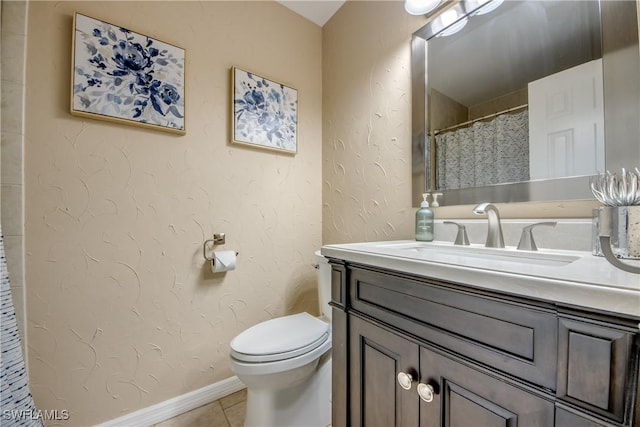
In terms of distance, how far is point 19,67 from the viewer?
100 centimetres

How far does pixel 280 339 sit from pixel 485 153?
45.0 inches

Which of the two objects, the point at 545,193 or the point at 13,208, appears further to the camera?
the point at 13,208

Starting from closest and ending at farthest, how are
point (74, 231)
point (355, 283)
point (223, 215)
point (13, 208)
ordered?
1. point (355, 283)
2. point (13, 208)
3. point (74, 231)
4. point (223, 215)

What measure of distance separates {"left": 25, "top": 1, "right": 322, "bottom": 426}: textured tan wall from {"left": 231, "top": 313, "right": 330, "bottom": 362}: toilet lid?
364 millimetres

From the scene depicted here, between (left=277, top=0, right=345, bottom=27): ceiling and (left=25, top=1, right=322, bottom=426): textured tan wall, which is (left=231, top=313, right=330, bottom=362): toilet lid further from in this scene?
(left=277, top=0, right=345, bottom=27): ceiling

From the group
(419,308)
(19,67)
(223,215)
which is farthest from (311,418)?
(19,67)

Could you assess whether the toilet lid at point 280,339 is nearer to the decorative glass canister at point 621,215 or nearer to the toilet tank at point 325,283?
the toilet tank at point 325,283

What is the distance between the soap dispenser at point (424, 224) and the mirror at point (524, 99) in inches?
4.3

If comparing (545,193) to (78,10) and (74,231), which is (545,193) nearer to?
(74,231)

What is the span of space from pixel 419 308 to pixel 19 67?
5.37ft

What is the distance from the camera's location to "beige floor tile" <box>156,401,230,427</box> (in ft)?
4.08

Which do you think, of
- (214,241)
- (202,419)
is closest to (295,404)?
(202,419)

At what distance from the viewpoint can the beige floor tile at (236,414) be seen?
4.11ft

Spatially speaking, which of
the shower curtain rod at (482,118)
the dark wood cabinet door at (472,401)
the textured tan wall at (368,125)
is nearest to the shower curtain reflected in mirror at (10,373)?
the dark wood cabinet door at (472,401)
